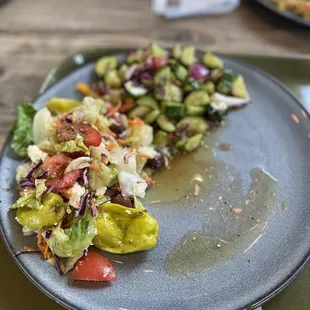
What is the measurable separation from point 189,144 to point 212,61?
Result: 0.49m

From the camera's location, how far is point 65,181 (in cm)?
145

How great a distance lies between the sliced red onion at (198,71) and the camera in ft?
6.59

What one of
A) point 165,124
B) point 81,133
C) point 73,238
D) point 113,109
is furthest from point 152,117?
point 73,238

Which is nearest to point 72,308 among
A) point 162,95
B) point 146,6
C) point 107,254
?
point 107,254

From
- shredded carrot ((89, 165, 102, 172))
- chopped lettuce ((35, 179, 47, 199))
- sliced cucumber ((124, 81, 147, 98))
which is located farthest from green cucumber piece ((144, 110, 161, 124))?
chopped lettuce ((35, 179, 47, 199))

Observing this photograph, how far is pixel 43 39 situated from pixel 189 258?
5.57 feet

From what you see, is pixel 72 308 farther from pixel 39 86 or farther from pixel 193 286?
pixel 39 86

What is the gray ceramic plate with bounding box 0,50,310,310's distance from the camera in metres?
1.31

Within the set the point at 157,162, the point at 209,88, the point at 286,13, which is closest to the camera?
the point at 157,162

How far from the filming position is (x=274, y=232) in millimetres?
1479

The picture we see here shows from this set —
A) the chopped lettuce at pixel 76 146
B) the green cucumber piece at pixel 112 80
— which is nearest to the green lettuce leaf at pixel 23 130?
the chopped lettuce at pixel 76 146

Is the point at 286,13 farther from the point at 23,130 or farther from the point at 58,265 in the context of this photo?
the point at 58,265

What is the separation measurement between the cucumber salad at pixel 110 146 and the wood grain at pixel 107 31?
487mm

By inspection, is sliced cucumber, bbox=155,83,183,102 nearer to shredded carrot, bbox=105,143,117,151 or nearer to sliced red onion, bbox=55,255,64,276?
shredded carrot, bbox=105,143,117,151
